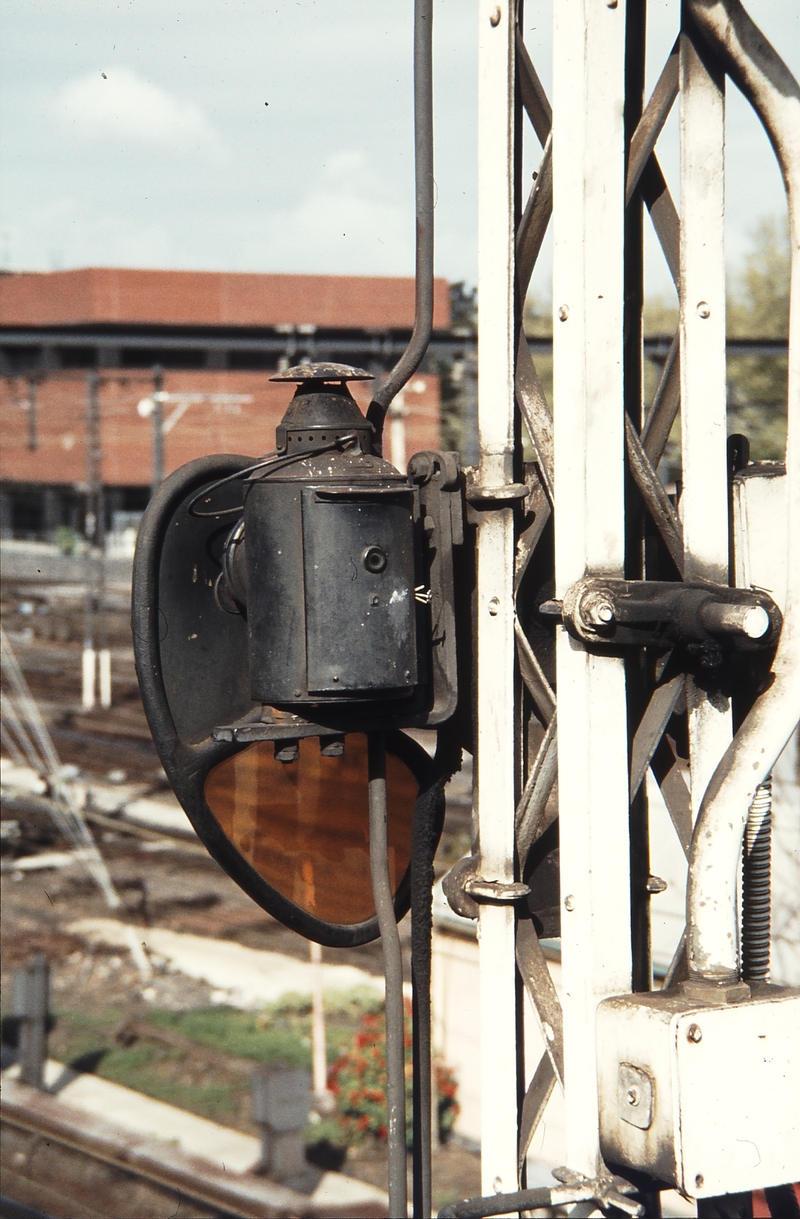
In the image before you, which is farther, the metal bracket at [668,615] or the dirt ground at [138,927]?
the dirt ground at [138,927]

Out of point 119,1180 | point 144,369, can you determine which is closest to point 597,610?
point 119,1180

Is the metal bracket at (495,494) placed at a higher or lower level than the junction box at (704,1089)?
higher

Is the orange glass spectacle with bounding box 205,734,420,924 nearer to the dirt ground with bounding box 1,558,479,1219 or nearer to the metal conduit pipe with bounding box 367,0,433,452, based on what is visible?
the metal conduit pipe with bounding box 367,0,433,452

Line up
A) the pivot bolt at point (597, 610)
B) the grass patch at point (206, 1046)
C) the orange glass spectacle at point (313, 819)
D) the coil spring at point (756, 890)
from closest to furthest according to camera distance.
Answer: the pivot bolt at point (597, 610) < the coil spring at point (756, 890) < the orange glass spectacle at point (313, 819) < the grass patch at point (206, 1046)

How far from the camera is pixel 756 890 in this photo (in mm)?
2252

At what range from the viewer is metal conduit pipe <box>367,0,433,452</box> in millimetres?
2404

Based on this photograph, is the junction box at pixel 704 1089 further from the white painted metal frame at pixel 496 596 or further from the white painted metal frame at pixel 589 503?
the white painted metal frame at pixel 496 596

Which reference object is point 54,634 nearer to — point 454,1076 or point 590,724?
point 454,1076

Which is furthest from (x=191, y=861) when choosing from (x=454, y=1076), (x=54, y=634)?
(x=54, y=634)

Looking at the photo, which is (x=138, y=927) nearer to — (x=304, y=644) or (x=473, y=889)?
(x=473, y=889)

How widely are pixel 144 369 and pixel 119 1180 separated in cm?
3008

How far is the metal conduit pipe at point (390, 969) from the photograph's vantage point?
7.25ft

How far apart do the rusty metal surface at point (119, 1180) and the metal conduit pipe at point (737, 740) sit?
6843mm

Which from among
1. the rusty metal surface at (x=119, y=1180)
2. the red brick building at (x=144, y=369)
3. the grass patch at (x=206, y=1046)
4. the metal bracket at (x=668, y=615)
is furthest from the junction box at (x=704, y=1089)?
the red brick building at (x=144, y=369)
